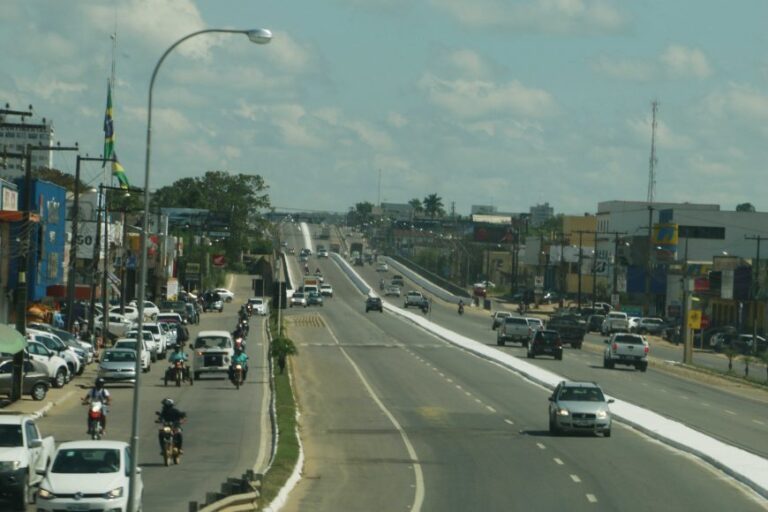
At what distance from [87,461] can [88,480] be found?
675 millimetres

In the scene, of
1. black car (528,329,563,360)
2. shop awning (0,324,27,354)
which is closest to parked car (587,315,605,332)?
black car (528,329,563,360)

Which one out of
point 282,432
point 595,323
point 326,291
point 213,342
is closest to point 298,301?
point 326,291

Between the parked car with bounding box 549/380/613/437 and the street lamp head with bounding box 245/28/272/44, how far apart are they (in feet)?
66.7

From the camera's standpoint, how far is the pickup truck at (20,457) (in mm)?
23750

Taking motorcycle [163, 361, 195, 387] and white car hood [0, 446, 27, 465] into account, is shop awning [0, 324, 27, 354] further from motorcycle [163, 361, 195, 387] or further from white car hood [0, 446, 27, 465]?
white car hood [0, 446, 27, 465]

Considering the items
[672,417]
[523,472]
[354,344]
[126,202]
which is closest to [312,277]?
[126,202]

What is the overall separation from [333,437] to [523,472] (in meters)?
8.39

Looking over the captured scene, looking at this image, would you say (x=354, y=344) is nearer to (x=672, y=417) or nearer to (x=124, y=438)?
(x=672, y=417)

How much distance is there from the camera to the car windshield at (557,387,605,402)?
3816 centimetres

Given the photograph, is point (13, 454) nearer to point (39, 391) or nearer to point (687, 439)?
point (687, 439)

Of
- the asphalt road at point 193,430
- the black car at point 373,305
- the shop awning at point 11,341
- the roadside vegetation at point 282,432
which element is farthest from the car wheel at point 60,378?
the black car at point 373,305

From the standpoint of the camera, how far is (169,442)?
3019 cm

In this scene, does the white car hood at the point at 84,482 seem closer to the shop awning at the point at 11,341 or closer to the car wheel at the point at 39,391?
the shop awning at the point at 11,341

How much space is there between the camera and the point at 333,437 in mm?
37125
